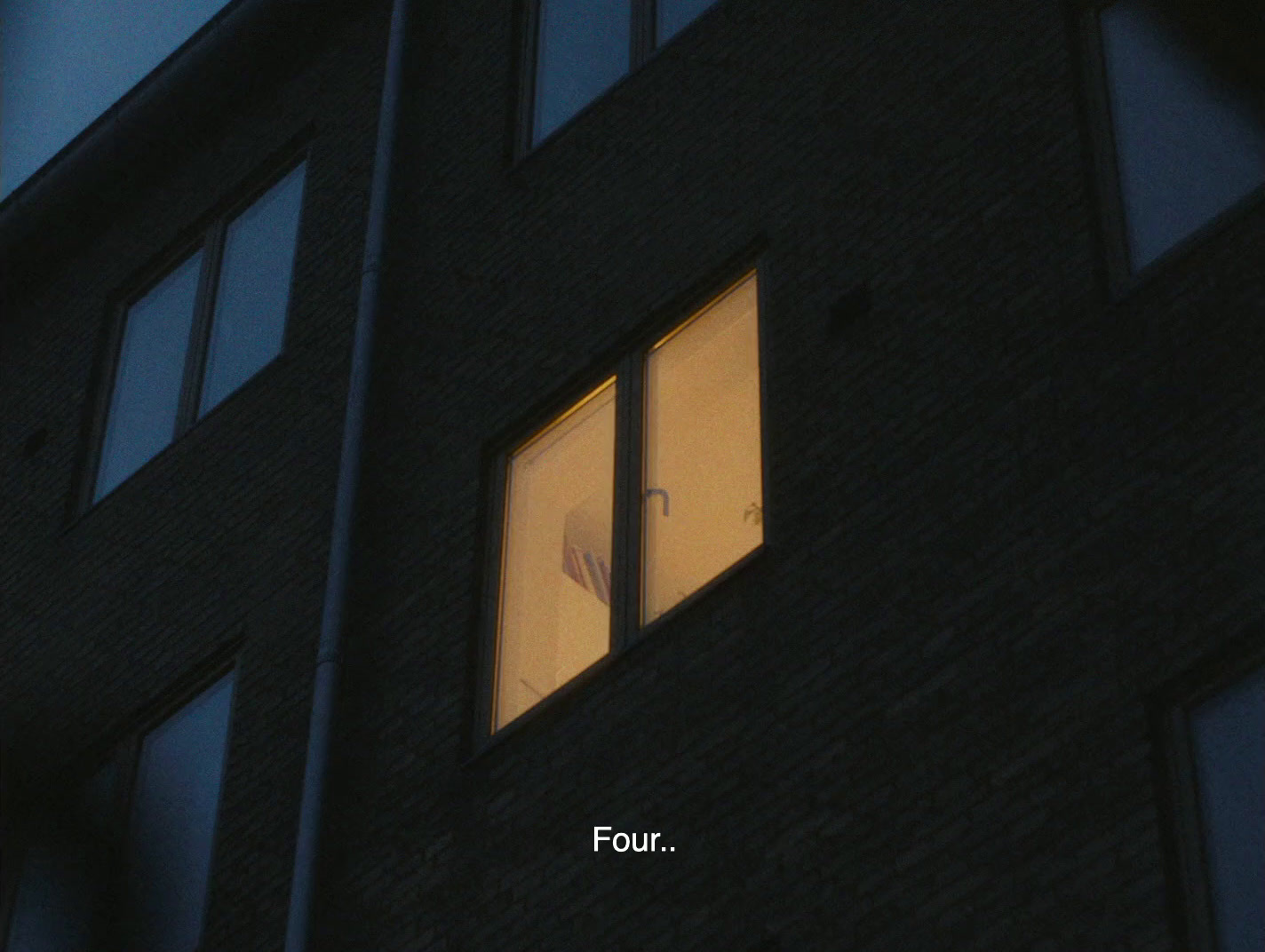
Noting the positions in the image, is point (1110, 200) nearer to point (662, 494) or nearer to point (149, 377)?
point (662, 494)

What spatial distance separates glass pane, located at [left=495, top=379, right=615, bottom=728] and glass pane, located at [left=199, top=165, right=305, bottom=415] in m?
3.47

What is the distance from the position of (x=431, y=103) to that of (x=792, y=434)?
216 inches

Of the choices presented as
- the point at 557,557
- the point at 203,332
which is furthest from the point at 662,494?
the point at 203,332

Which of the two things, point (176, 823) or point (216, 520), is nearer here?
point (176, 823)

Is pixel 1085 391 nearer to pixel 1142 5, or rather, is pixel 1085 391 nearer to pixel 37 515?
pixel 1142 5

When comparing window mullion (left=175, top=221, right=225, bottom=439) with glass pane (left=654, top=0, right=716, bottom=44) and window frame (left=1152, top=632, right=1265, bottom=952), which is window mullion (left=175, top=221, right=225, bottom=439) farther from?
window frame (left=1152, top=632, right=1265, bottom=952)

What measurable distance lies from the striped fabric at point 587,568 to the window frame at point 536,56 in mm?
3272

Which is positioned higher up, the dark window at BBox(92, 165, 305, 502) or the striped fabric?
the dark window at BBox(92, 165, 305, 502)

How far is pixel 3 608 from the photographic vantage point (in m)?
17.2

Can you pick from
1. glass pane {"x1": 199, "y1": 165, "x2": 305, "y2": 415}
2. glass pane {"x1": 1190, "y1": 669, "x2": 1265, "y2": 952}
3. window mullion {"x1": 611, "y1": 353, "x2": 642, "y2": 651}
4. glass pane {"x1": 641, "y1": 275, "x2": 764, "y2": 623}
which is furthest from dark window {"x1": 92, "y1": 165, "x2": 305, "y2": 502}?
glass pane {"x1": 1190, "y1": 669, "x2": 1265, "y2": 952}

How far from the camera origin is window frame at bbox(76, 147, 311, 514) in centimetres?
1691

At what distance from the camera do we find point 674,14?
15.5 meters

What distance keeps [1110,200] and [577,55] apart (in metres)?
5.48

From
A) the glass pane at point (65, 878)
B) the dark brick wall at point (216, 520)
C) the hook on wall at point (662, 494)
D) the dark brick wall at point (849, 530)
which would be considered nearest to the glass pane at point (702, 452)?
the hook on wall at point (662, 494)
